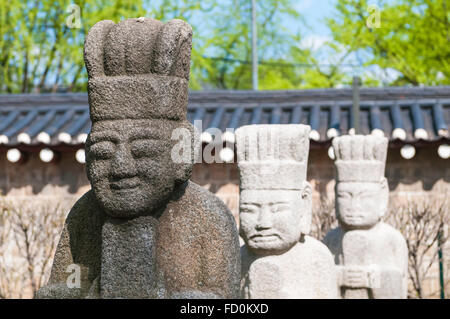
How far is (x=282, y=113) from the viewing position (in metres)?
9.59

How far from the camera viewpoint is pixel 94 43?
10.3 ft

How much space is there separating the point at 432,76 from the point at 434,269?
719cm

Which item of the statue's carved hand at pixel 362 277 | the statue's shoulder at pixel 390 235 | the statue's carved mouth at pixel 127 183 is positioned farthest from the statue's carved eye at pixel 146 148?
the statue's shoulder at pixel 390 235

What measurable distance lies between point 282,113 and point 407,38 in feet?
23.1

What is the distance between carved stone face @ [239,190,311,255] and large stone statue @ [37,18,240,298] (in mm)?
1428

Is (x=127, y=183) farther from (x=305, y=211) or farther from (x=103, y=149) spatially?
(x=305, y=211)

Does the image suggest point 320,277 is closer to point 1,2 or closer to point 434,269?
point 434,269

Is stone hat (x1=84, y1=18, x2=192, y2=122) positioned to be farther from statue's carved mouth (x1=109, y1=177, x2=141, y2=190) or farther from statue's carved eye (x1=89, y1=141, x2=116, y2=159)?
statue's carved mouth (x1=109, y1=177, x2=141, y2=190)

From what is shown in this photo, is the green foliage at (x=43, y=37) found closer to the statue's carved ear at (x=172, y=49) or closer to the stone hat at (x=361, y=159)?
the stone hat at (x=361, y=159)

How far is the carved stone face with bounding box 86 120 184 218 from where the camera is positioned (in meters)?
3.03

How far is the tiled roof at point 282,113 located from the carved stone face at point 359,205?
7.59ft

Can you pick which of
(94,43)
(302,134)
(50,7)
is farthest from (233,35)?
(94,43)

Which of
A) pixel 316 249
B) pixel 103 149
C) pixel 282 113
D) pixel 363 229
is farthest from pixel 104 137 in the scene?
pixel 282 113

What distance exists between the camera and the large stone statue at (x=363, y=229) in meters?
5.97
